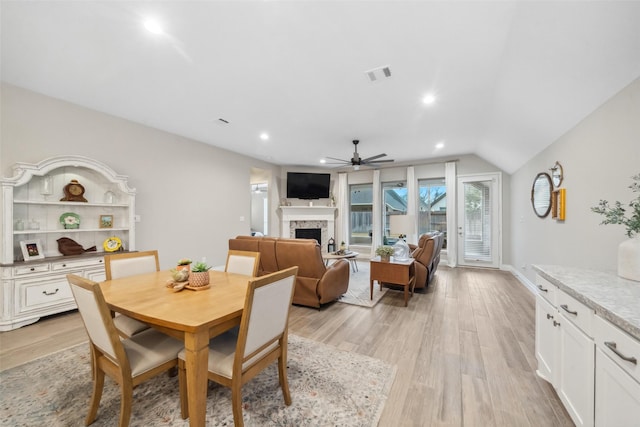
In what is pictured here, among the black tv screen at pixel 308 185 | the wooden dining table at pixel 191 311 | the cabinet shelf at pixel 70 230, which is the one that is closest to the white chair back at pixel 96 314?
the wooden dining table at pixel 191 311

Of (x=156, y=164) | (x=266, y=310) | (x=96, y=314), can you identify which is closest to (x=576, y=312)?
(x=266, y=310)

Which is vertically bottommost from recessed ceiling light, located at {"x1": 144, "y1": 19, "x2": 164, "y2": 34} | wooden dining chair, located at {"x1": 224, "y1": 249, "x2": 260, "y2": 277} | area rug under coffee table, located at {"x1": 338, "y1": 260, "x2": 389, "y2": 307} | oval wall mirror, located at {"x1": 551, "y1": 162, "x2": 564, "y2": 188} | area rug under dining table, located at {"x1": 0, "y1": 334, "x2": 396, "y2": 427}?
area rug under dining table, located at {"x1": 0, "y1": 334, "x2": 396, "y2": 427}

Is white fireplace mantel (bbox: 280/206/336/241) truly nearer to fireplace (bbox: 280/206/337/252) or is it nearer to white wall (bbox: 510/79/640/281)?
fireplace (bbox: 280/206/337/252)

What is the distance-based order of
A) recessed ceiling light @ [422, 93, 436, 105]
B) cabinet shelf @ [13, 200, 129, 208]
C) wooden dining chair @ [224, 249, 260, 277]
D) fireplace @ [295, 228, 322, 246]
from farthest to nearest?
fireplace @ [295, 228, 322, 246] < recessed ceiling light @ [422, 93, 436, 105] < cabinet shelf @ [13, 200, 129, 208] < wooden dining chair @ [224, 249, 260, 277]

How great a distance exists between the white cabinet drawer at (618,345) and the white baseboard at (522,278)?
3.46 metres

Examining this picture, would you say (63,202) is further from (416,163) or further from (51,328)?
(416,163)

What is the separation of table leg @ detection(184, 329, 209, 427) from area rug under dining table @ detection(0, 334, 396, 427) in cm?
39

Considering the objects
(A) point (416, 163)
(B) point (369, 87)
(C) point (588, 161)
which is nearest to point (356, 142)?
(B) point (369, 87)

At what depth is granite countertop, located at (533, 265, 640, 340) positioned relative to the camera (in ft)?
3.38

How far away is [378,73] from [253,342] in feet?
9.18

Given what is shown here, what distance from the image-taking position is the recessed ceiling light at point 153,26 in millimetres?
1975

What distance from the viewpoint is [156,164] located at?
4348 millimetres

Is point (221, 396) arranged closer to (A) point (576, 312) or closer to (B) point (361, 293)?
(A) point (576, 312)

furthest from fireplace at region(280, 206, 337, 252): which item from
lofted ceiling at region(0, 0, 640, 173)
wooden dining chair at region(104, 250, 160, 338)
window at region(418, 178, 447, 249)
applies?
wooden dining chair at region(104, 250, 160, 338)
